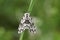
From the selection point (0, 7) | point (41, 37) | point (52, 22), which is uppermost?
point (0, 7)

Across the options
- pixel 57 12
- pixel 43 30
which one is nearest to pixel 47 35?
pixel 43 30

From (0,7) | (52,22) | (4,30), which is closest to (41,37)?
(52,22)

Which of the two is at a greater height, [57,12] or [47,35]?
[57,12]

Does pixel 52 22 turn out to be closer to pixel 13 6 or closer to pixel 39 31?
pixel 39 31

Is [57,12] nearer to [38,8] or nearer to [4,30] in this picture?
[38,8]

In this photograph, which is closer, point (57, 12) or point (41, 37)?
point (41, 37)

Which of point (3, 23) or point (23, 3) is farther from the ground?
point (23, 3)
